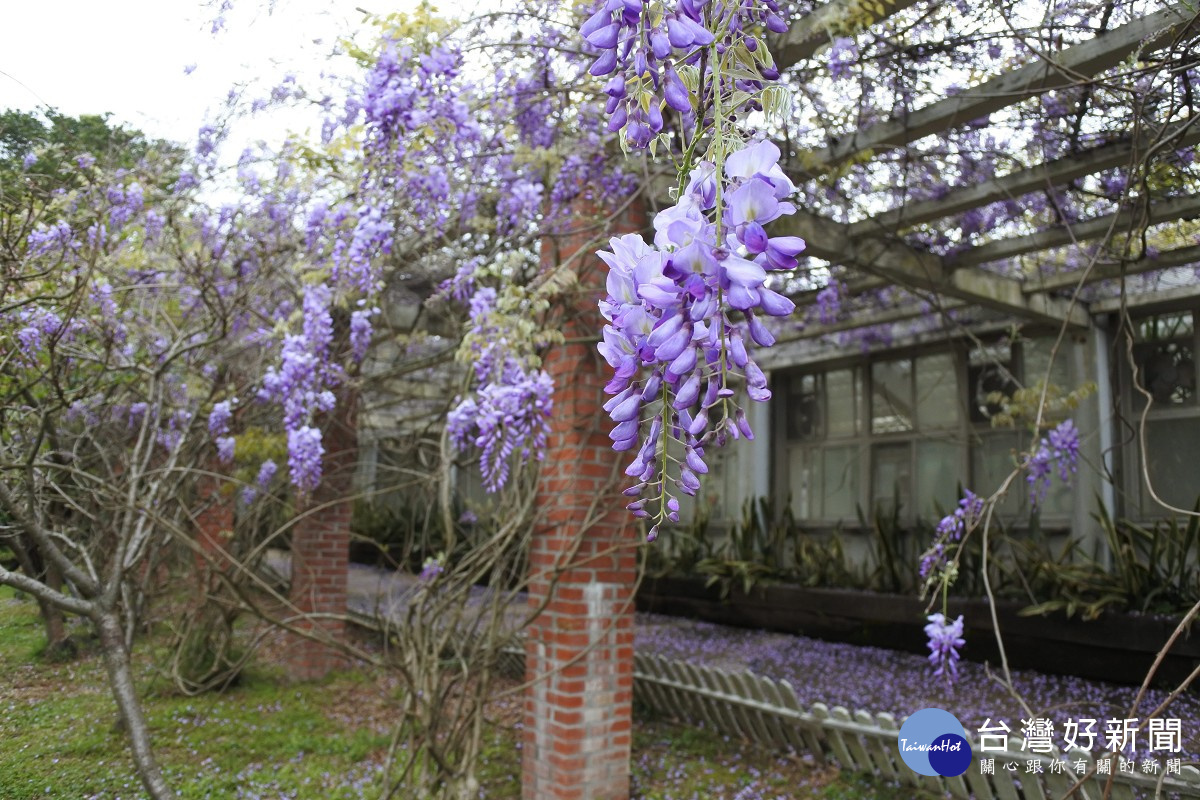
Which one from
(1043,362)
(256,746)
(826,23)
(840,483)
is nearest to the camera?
(826,23)

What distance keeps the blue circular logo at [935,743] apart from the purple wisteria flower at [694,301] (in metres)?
1.68

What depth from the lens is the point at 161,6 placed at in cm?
227

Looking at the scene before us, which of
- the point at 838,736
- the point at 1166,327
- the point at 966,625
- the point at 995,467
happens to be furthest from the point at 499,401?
the point at 1166,327

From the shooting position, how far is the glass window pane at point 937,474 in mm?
7406

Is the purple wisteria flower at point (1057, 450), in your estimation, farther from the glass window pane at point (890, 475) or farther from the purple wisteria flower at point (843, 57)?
the glass window pane at point (890, 475)

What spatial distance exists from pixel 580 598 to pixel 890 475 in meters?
5.33

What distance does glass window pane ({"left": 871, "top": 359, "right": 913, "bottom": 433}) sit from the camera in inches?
312

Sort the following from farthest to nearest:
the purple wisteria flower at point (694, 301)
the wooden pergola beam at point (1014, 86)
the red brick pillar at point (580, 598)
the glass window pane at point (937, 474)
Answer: the glass window pane at point (937, 474), the red brick pillar at point (580, 598), the wooden pergola beam at point (1014, 86), the purple wisteria flower at point (694, 301)

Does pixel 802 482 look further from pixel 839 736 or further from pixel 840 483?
pixel 839 736

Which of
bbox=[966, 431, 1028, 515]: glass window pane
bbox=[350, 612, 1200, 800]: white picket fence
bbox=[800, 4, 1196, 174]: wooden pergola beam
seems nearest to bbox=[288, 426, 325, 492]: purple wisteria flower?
bbox=[350, 612, 1200, 800]: white picket fence

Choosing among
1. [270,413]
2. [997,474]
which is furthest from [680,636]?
Result: [270,413]

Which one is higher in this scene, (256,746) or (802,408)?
(802,408)

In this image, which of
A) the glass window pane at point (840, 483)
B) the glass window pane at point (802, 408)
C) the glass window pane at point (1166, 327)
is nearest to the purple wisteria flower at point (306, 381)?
the glass window pane at point (840, 483)

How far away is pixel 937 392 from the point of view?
25.3ft
